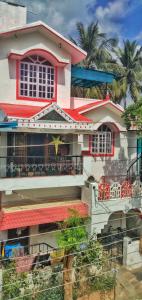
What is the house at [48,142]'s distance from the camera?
1302cm

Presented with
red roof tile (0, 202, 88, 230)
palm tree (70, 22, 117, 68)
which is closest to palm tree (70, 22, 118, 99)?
palm tree (70, 22, 117, 68)

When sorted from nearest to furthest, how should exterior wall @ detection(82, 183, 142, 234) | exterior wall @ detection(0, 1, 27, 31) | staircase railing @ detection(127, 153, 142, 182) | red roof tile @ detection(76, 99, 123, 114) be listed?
exterior wall @ detection(82, 183, 142, 234) < red roof tile @ detection(76, 99, 123, 114) < exterior wall @ detection(0, 1, 27, 31) < staircase railing @ detection(127, 153, 142, 182)

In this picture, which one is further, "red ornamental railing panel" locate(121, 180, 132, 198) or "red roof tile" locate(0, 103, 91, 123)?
"red ornamental railing panel" locate(121, 180, 132, 198)

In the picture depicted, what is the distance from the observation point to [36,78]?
582 inches

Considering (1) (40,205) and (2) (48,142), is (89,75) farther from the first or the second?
(1) (40,205)

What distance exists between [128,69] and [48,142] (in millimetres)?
22935

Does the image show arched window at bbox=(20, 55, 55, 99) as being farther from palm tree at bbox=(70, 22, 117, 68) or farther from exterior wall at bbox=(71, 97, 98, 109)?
palm tree at bbox=(70, 22, 117, 68)

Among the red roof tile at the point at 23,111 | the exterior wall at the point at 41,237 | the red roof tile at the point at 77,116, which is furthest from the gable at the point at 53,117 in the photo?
the exterior wall at the point at 41,237

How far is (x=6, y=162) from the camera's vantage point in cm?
1320

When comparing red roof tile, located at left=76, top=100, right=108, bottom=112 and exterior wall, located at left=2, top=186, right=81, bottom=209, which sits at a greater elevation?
red roof tile, located at left=76, top=100, right=108, bottom=112

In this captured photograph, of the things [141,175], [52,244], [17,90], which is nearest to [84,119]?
[17,90]

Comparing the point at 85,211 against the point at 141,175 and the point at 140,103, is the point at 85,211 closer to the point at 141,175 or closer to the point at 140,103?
the point at 141,175

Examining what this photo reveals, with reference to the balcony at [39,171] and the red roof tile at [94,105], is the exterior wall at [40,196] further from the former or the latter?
the red roof tile at [94,105]

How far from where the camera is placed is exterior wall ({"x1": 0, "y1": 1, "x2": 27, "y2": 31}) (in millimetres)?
15766
